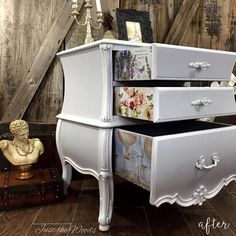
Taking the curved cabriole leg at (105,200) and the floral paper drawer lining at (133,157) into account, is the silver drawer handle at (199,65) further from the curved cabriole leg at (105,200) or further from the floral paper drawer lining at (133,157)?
the curved cabriole leg at (105,200)

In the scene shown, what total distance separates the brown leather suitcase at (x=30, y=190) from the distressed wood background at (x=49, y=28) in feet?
1.85

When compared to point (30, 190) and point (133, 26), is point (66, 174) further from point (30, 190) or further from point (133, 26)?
point (133, 26)

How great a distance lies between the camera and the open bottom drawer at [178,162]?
0.85m

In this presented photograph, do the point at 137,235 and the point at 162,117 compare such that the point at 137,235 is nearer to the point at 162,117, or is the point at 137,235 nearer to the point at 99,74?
the point at 162,117

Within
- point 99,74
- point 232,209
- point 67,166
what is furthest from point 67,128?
point 232,209

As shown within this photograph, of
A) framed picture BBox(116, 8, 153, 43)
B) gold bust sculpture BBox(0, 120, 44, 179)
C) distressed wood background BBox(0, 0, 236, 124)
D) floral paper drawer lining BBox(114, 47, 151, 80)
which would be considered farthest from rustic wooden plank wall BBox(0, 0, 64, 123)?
floral paper drawer lining BBox(114, 47, 151, 80)

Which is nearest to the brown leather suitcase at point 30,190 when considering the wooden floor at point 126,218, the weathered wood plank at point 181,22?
the wooden floor at point 126,218

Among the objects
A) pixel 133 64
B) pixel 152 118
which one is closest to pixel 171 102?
pixel 152 118

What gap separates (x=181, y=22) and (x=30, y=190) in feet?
4.91

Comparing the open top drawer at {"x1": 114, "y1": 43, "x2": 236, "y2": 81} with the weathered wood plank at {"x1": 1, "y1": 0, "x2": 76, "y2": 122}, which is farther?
the weathered wood plank at {"x1": 1, "y1": 0, "x2": 76, "y2": 122}

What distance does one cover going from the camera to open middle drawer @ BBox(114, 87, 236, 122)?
0.85 m

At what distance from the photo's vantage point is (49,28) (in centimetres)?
172

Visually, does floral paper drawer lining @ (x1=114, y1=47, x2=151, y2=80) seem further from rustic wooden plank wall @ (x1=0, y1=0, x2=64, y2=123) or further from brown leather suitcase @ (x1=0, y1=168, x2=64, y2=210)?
rustic wooden plank wall @ (x1=0, y1=0, x2=64, y2=123)

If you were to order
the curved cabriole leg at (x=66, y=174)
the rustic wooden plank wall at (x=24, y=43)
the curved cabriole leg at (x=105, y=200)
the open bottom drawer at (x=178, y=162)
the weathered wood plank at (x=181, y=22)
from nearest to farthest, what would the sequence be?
the open bottom drawer at (x=178, y=162)
the curved cabriole leg at (x=105, y=200)
the curved cabriole leg at (x=66, y=174)
the rustic wooden plank wall at (x=24, y=43)
the weathered wood plank at (x=181, y=22)
